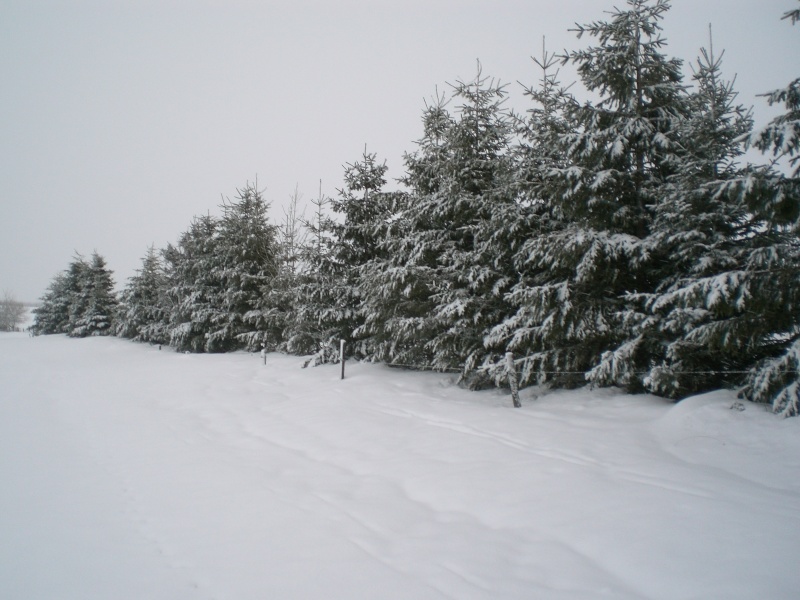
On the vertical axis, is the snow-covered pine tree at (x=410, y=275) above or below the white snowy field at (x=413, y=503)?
above

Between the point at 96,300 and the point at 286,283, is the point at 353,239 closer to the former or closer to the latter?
the point at 286,283

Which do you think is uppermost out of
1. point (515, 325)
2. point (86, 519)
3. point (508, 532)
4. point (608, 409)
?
point (515, 325)

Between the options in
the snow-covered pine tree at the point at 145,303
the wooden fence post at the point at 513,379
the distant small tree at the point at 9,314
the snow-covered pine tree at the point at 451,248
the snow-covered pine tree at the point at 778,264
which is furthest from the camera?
the distant small tree at the point at 9,314

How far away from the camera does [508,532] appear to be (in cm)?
391

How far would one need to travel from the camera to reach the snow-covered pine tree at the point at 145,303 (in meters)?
28.7

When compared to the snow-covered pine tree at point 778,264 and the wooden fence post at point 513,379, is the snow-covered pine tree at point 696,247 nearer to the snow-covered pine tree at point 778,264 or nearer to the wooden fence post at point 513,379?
the snow-covered pine tree at point 778,264

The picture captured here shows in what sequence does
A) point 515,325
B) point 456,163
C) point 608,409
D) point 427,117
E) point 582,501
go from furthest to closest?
1. point 427,117
2. point 456,163
3. point 515,325
4. point 608,409
5. point 582,501

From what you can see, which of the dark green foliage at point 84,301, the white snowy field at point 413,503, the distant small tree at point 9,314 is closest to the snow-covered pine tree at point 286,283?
the white snowy field at point 413,503

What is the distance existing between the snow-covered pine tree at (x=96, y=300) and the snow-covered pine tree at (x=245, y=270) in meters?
18.7

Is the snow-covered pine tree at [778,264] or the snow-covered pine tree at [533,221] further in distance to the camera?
the snow-covered pine tree at [533,221]

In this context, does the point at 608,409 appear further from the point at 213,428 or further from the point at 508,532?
the point at 213,428

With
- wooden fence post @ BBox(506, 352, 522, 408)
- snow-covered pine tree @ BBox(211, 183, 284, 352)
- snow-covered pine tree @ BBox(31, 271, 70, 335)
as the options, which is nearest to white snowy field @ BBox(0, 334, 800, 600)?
wooden fence post @ BBox(506, 352, 522, 408)

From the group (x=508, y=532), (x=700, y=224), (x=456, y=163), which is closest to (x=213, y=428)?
(x=508, y=532)

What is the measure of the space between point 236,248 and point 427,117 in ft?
43.8
